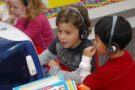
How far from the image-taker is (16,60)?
931mm

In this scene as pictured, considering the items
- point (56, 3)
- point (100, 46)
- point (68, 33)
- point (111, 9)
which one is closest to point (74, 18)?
point (68, 33)

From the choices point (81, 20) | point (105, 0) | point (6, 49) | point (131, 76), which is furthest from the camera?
point (105, 0)

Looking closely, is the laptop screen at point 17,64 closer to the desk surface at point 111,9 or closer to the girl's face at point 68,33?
the girl's face at point 68,33

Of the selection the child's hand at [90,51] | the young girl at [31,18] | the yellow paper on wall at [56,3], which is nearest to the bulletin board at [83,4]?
the yellow paper on wall at [56,3]

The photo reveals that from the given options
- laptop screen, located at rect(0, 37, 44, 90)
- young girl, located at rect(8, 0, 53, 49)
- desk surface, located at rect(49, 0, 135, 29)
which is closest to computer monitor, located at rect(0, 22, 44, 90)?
laptop screen, located at rect(0, 37, 44, 90)

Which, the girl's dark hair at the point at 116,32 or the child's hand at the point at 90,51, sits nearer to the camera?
the girl's dark hair at the point at 116,32

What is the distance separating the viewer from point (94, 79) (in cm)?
94

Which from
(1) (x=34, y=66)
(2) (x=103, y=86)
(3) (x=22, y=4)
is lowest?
(2) (x=103, y=86)

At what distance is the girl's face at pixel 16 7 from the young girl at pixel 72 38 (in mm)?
282

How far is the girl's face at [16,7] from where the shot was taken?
130 centimetres

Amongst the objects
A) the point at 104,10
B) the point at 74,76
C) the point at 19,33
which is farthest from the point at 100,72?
the point at 104,10

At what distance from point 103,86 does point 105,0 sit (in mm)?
918

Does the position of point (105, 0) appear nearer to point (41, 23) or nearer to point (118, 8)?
point (118, 8)

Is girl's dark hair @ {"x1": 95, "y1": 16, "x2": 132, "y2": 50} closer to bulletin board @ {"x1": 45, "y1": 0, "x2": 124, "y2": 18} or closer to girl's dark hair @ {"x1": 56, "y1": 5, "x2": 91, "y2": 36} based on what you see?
girl's dark hair @ {"x1": 56, "y1": 5, "x2": 91, "y2": 36}
